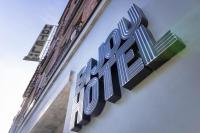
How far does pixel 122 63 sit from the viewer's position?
6.59ft

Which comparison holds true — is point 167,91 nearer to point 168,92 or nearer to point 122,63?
point 168,92

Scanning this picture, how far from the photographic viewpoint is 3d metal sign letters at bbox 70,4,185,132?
1.57 meters

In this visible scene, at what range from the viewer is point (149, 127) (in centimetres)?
148

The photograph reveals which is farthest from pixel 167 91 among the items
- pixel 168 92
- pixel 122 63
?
pixel 122 63

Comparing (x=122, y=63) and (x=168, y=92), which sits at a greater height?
(x=122, y=63)

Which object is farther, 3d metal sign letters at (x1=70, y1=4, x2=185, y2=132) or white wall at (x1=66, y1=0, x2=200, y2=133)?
3d metal sign letters at (x1=70, y1=4, x2=185, y2=132)

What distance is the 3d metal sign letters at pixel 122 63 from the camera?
157 centimetres

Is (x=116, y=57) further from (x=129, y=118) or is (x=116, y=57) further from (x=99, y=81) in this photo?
(x=129, y=118)

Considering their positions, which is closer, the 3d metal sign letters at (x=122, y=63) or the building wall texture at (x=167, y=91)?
the building wall texture at (x=167, y=91)

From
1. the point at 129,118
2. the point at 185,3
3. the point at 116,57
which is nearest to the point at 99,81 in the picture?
the point at 116,57

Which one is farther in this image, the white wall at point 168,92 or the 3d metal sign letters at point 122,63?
the 3d metal sign letters at point 122,63

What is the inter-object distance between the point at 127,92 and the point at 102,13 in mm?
1844

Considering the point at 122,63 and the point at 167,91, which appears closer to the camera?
the point at 167,91

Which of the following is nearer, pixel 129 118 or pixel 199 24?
pixel 199 24
